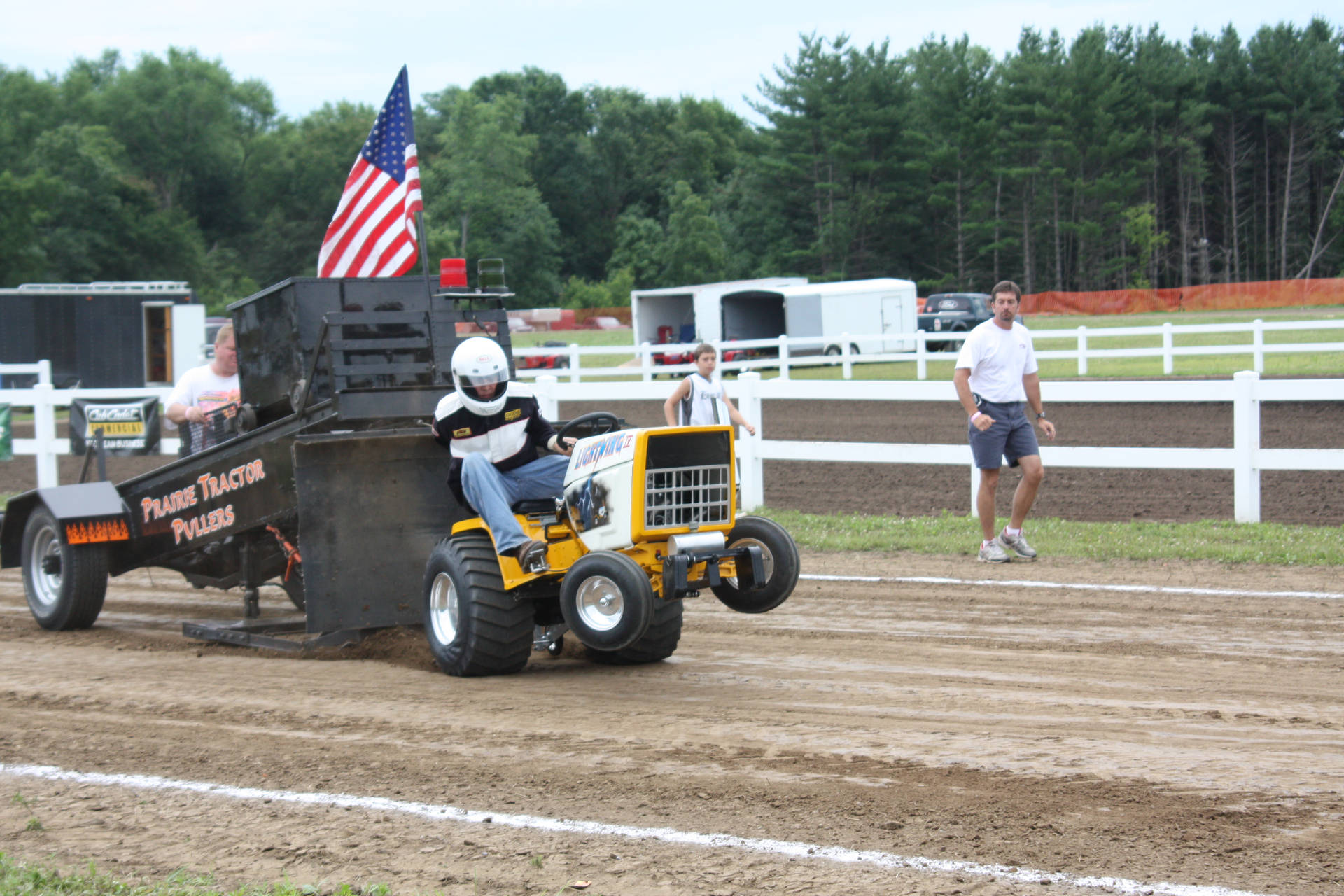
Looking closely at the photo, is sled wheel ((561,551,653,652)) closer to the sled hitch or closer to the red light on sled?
the sled hitch

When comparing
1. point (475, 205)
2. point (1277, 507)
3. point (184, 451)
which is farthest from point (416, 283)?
point (475, 205)

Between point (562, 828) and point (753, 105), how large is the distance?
252 feet

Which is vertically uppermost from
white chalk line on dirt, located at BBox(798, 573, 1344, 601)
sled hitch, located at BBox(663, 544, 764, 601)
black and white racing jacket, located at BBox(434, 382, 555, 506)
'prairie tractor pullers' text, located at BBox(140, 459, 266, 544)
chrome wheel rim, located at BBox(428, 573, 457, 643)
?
black and white racing jacket, located at BBox(434, 382, 555, 506)

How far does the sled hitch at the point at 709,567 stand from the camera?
6176 millimetres

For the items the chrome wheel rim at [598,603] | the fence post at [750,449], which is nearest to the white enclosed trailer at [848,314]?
the fence post at [750,449]

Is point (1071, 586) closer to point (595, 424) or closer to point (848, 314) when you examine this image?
point (595, 424)

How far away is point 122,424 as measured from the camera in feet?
59.7

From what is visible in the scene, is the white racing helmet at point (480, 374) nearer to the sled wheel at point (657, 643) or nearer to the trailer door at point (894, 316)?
the sled wheel at point (657, 643)

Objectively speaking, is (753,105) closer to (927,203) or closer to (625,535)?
(927,203)

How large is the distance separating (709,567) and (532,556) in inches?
34.0

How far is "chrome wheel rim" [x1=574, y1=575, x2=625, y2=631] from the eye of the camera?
612 cm

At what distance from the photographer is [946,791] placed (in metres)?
4.74

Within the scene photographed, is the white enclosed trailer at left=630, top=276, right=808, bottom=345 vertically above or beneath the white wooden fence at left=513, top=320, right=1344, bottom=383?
above

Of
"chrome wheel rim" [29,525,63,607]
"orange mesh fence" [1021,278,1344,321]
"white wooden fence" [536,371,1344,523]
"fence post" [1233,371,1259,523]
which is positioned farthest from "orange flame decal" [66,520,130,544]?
"orange mesh fence" [1021,278,1344,321]
